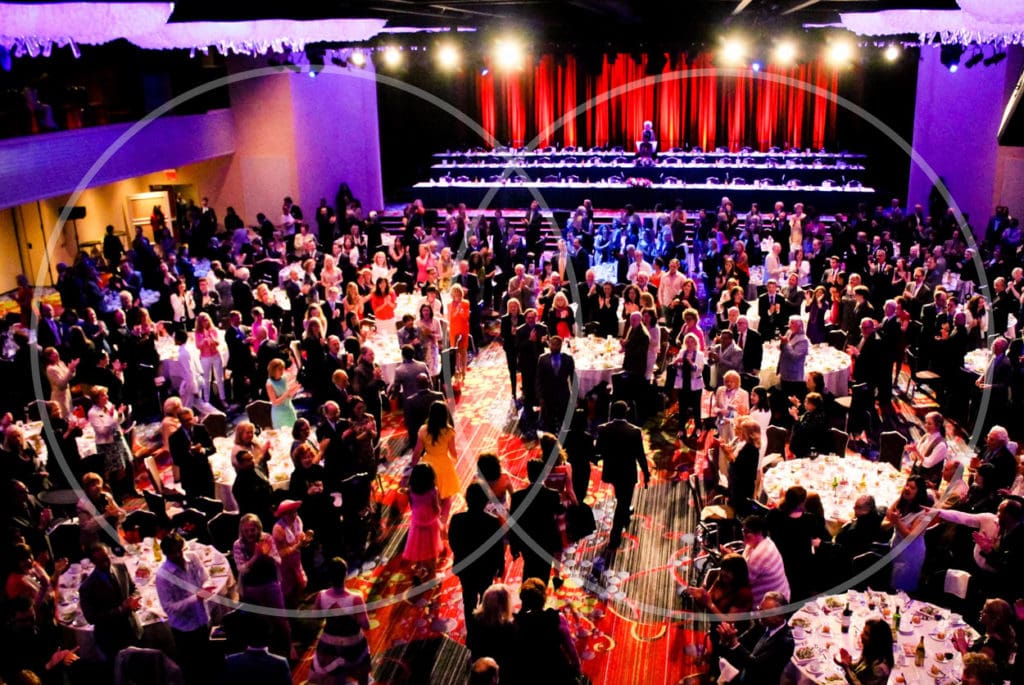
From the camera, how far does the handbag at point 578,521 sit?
6539 mm

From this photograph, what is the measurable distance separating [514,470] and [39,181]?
28.2ft

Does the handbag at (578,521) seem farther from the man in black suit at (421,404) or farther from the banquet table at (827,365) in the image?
the banquet table at (827,365)

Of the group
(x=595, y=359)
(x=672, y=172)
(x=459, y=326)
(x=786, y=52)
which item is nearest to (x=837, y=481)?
(x=595, y=359)

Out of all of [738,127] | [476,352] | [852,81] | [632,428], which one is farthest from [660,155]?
[632,428]

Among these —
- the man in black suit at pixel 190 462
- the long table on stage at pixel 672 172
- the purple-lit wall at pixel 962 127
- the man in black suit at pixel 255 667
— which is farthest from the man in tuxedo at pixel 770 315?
the long table on stage at pixel 672 172

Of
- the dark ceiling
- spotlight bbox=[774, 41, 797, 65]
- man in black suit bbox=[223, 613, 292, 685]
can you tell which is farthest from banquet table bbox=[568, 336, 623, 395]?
spotlight bbox=[774, 41, 797, 65]

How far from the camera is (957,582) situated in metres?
5.44

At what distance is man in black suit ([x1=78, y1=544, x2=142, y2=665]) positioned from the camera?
4996mm

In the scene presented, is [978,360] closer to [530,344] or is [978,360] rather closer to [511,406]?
[530,344]

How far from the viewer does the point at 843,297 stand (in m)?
10.2

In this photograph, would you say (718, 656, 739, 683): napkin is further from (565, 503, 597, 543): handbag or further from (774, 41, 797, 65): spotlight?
(774, 41, 797, 65): spotlight

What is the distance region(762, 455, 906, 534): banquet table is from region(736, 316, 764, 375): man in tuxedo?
6.79 feet

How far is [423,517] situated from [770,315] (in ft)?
18.8

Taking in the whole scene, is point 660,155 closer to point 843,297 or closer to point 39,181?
point 843,297
